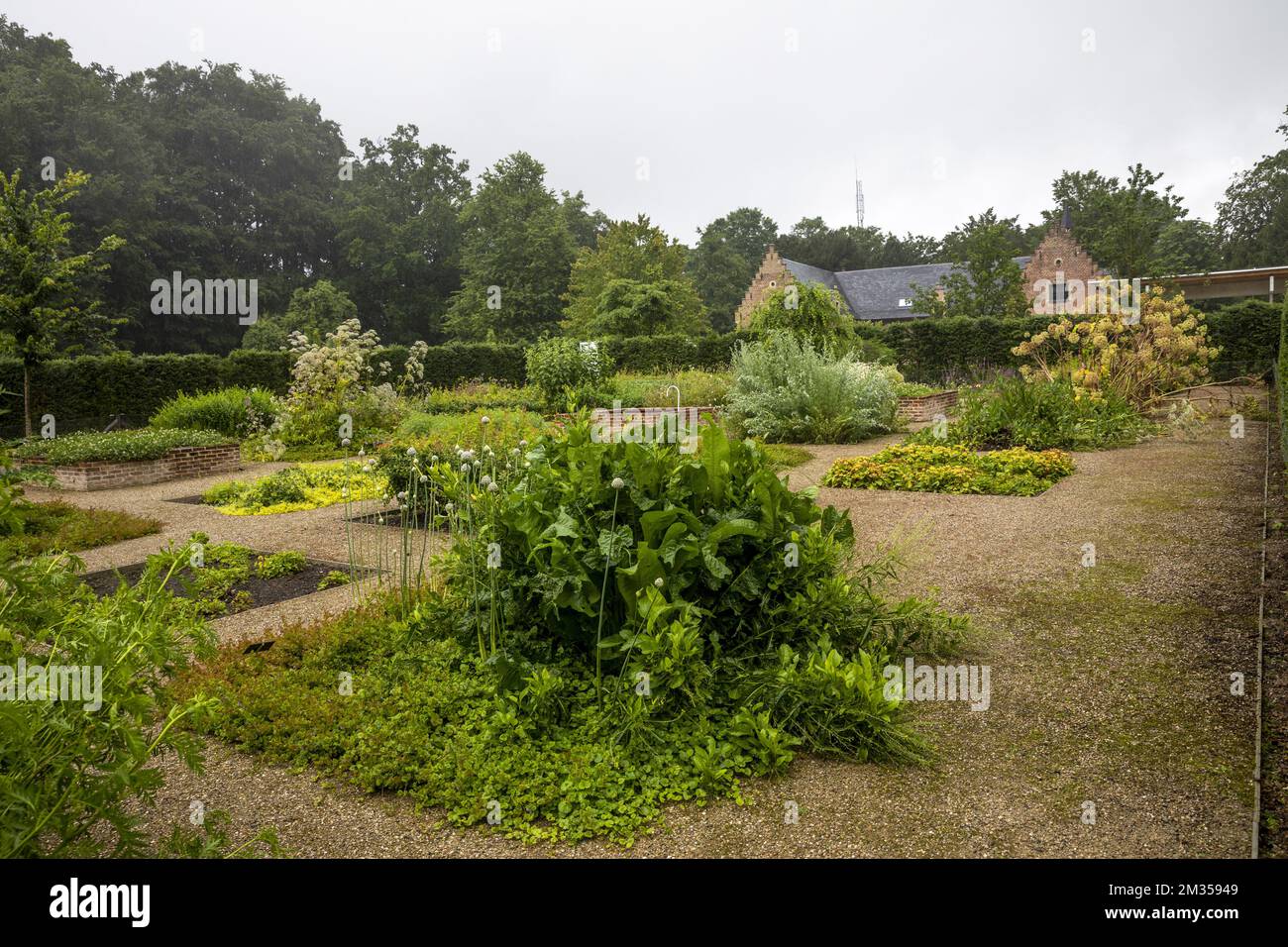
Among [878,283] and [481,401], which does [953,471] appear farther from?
[878,283]

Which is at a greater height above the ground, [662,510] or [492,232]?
[492,232]

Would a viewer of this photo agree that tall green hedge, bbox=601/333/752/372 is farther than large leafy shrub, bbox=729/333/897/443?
Yes

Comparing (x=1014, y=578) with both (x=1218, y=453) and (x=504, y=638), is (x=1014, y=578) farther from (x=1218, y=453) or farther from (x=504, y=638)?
(x=1218, y=453)

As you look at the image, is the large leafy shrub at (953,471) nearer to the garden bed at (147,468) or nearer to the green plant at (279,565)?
the green plant at (279,565)

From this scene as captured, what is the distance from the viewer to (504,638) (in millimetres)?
3674

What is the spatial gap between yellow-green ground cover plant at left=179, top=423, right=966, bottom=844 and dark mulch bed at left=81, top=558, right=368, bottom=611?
1.72 m

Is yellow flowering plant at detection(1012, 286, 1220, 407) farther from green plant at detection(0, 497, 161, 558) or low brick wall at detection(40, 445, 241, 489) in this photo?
low brick wall at detection(40, 445, 241, 489)

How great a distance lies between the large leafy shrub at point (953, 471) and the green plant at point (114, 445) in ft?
31.3

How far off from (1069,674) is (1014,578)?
1735 mm

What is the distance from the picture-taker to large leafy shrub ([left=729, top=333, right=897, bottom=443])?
13.4 meters

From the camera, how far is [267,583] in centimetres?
606

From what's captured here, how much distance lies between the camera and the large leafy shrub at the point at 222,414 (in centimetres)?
1454

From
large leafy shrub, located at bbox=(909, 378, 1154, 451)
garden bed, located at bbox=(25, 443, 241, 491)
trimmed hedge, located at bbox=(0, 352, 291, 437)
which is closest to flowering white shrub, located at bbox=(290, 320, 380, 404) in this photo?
garden bed, located at bbox=(25, 443, 241, 491)
